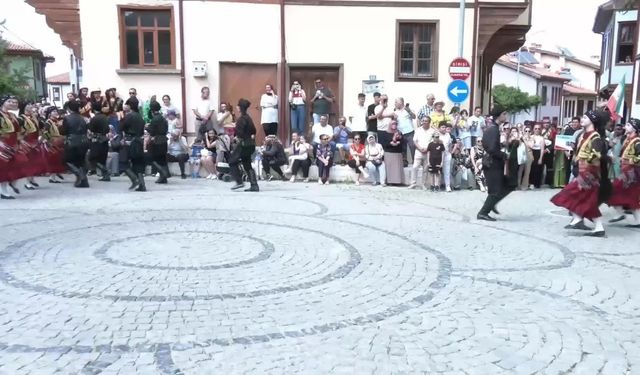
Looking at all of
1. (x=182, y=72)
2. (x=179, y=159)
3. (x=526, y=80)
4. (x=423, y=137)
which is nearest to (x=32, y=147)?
(x=179, y=159)

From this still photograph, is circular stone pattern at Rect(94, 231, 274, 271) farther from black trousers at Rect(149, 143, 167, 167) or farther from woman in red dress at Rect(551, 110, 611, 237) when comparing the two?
black trousers at Rect(149, 143, 167, 167)

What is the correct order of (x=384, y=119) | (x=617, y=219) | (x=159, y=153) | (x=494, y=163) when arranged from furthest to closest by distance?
(x=384, y=119), (x=159, y=153), (x=617, y=219), (x=494, y=163)

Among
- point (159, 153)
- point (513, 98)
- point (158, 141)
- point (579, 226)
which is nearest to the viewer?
point (579, 226)

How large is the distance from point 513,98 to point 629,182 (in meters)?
53.9

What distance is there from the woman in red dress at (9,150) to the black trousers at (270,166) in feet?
18.0

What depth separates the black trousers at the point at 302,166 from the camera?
49.9 feet

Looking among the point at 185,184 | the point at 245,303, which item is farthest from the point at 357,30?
the point at 245,303

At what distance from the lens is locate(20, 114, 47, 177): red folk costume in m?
11.9

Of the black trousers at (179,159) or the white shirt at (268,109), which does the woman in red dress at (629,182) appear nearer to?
the white shirt at (268,109)

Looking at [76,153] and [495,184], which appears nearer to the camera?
[495,184]

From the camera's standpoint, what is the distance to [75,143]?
12789 millimetres

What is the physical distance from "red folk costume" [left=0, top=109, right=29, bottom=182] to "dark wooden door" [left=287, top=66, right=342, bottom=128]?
27.0ft

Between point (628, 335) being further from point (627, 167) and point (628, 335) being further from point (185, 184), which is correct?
point (185, 184)

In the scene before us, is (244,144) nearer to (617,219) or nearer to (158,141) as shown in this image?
(158,141)
